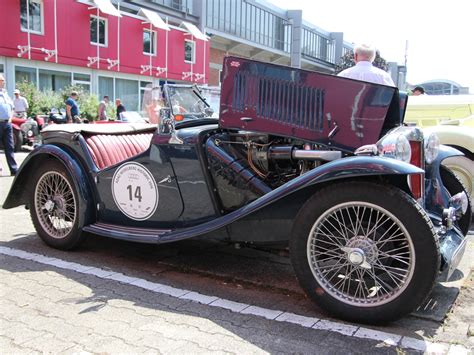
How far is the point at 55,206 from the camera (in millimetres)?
4609

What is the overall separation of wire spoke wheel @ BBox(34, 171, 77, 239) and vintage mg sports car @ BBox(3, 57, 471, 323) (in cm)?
1

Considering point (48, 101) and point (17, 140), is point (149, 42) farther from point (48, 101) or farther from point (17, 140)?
point (17, 140)

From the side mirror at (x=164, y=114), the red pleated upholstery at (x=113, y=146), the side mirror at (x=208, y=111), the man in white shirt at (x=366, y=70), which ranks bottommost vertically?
the red pleated upholstery at (x=113, y=146)

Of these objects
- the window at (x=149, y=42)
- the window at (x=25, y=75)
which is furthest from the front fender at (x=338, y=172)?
the window at (x=149, y=42)

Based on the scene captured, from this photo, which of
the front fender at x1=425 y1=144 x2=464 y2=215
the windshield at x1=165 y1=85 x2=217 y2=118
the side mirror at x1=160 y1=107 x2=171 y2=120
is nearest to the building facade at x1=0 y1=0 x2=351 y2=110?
the windshield at x1=165 y1=85 x2=217 y2=118

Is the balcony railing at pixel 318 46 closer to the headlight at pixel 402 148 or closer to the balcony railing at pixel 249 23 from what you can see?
the balcony railing at pixel 249 23

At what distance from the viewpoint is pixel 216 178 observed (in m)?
3.79

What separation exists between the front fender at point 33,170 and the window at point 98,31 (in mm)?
21408

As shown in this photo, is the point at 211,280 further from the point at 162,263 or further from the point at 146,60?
the point at 146,60

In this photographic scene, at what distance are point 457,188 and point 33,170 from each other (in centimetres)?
406

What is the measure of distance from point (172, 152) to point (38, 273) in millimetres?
1490

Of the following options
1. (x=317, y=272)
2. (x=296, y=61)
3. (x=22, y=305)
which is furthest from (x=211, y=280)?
(x=296, y=61)

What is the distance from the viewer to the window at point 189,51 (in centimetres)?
3171

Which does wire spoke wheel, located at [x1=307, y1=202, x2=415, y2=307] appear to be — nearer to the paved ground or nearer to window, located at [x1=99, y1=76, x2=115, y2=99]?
the paved ground
